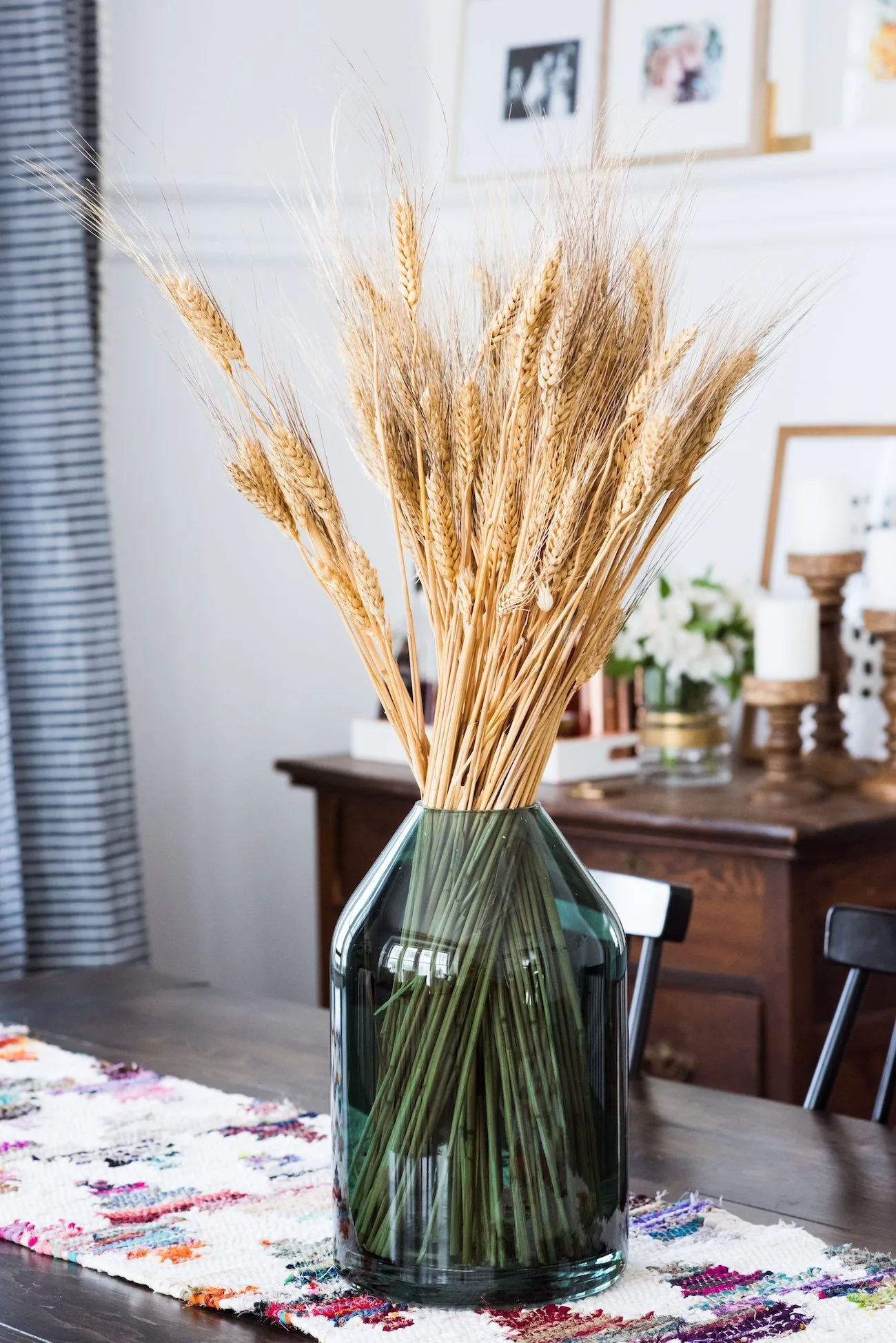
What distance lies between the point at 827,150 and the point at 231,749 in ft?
4.80

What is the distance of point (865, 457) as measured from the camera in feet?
8.66

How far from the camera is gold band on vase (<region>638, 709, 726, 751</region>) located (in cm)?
255

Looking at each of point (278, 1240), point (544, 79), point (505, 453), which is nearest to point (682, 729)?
point (544, 79)

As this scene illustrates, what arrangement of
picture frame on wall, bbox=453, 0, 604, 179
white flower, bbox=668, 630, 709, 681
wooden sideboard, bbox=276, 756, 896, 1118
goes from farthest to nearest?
1. picture frame on wall, bbox=453, 0, 604, 179
2. white flower, bbox=668, 630, 709, 681
3. wooden sideboard, bbox=276, 756, 896, 1118

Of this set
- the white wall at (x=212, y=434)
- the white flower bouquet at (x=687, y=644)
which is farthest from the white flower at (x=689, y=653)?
the white wall at (x=212, y=434)

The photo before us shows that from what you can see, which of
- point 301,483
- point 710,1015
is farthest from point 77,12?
point 301,483

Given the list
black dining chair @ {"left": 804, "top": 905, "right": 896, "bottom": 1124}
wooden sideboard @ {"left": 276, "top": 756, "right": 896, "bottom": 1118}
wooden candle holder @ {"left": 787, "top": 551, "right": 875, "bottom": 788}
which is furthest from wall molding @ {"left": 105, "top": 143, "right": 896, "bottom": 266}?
black dining chair @ {"left": 804, "top": 905, "right": 896, "bottom": 1124}

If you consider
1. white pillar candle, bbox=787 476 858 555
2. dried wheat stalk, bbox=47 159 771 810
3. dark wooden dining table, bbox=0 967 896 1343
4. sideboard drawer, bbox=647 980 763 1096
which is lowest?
sideboard drawer, bbox=647 980 763 1096

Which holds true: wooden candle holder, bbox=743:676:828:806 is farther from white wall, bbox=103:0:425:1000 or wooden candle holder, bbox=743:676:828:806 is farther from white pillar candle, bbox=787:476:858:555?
white wall, bbox=103:0:425:1000

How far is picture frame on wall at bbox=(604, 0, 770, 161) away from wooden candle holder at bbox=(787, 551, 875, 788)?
71cm

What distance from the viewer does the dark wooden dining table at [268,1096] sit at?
960 millimetres

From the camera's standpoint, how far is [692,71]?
274 centimetres

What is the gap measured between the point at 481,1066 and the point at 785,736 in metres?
1.63

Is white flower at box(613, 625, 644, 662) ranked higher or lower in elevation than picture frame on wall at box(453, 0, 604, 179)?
lower
